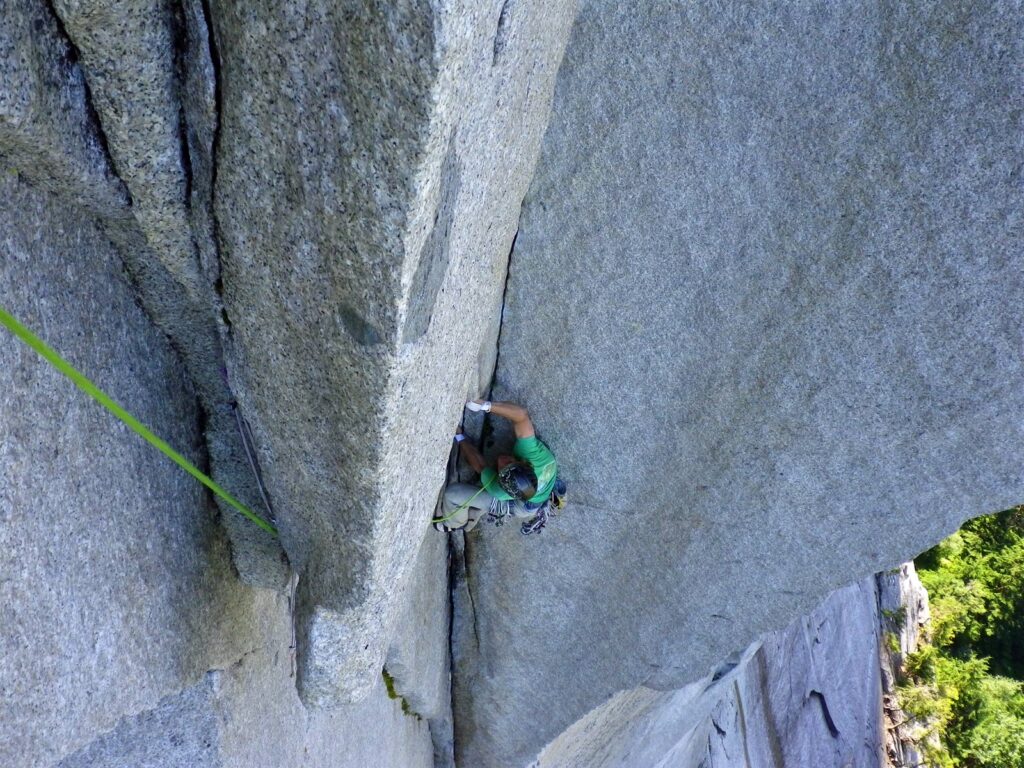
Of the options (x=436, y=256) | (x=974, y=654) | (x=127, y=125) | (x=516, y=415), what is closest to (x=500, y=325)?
(x=516, y=415)

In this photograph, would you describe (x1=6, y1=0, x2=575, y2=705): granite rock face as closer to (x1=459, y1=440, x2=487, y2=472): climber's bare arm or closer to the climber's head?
the climber's head

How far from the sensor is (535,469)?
4.27 meters

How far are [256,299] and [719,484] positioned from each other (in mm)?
2796

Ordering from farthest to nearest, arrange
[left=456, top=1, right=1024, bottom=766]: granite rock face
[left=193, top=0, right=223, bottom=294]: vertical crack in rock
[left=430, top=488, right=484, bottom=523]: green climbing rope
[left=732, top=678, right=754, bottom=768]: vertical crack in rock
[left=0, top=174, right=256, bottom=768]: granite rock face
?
[left=732, top=678, right=754, bottom=768]: vertical crack in rock → [left=430, top=488, right=484, bottom=523]: green climbing rope → [left=456, top=1, right=1024, bottom=766]: granite rock face → [left=0, top=174, right=256, bottom=768]: granite rock face → [left=193, top=0, right=223, bottom=294]: vertical crack in rock

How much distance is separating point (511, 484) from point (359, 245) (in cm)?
243

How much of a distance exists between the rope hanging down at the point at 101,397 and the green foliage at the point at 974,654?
10.7 metres

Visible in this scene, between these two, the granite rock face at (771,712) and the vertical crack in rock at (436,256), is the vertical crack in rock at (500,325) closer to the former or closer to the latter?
the vertical crack in rock at (436,256)

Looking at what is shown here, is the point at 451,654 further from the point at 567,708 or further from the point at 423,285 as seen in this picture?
the point at 423,285

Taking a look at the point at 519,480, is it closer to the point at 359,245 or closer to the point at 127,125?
the point at 359,245

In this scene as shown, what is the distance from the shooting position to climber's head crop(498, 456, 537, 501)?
4.24 m

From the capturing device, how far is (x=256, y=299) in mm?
2309

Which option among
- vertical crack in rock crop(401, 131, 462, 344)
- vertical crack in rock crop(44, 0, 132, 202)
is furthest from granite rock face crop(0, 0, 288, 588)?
vertical crack in rock crop(401, 131, 462, 344)

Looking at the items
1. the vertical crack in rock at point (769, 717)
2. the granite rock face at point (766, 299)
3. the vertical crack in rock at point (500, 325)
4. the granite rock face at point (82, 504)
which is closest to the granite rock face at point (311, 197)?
the granite rock face at point (82, 504)

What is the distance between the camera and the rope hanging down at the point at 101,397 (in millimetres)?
1830
